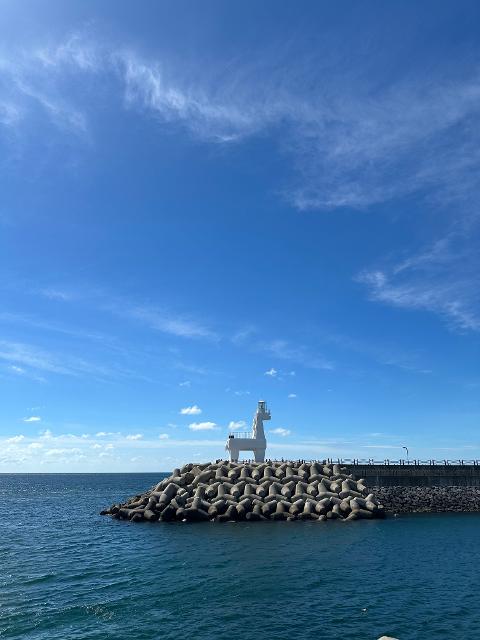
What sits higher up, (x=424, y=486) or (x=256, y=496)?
(x=424, y=486)

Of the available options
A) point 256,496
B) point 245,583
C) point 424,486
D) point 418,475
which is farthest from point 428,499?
point 245,583

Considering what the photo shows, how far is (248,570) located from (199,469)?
2387cm

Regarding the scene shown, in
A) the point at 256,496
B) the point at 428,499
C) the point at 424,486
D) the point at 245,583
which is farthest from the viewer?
the point at 424,486

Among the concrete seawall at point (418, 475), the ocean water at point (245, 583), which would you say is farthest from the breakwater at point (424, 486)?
the ocean water at point (245, 583)

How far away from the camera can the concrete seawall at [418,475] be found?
50.9m

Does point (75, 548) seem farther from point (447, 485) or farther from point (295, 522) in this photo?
point (447, 485)

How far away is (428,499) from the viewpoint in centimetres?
5019

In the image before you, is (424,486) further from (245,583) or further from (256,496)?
(245,583)

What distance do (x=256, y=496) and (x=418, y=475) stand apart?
62.0 feet

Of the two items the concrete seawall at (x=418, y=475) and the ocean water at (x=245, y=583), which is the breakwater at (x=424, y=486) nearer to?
the concrete seawall at (x=418, y=475)

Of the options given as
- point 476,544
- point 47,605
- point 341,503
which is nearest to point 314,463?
point 341,503

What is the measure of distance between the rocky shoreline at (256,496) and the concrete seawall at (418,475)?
103 inches

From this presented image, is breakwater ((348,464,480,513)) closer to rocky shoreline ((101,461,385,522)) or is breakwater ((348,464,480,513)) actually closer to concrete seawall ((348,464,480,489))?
concrete seawall ((348,464,480,489))

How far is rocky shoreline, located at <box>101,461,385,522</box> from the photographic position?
136 feet
